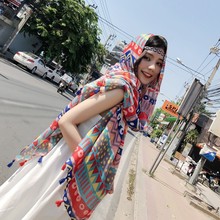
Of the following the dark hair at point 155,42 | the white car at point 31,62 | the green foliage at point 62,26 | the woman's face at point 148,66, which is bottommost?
the woman's face at point 148,66

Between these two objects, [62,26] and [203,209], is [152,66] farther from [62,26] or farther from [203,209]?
[62,26]

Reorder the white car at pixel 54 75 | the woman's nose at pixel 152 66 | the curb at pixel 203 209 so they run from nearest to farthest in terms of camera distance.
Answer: the woman's nose at pixel 152 66, the curb at pixel 203 209, the white car at pixel 54 75

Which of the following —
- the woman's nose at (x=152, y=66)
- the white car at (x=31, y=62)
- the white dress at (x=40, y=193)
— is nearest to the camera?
the white dress at (x=40, y=193)

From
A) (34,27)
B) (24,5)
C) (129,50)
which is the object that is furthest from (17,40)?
(129,50)

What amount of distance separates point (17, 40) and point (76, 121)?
91.2ft

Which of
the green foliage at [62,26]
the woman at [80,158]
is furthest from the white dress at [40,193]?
the green foliage at [62,26]

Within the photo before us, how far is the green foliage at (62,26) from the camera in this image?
25.5 m

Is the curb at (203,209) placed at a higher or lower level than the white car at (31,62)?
lower

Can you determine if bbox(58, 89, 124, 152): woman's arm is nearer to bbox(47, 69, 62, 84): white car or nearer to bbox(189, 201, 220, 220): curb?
bbox(189, 201, 220, 220): curb

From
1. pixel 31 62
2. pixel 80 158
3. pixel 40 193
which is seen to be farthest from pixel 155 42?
pixel 31 62

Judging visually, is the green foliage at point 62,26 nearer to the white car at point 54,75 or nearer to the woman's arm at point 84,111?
the white car at point 54,75

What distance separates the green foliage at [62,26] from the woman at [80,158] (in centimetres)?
2451

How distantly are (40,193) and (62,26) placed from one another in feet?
83.7

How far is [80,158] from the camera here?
181 cm
